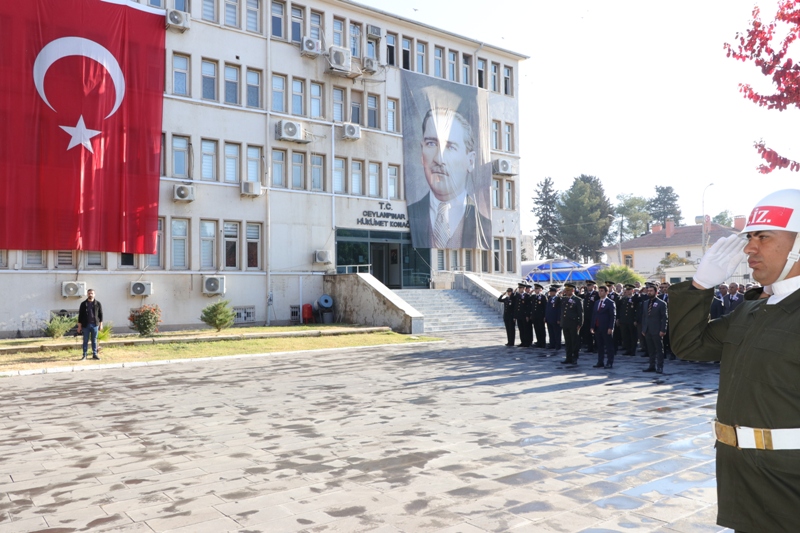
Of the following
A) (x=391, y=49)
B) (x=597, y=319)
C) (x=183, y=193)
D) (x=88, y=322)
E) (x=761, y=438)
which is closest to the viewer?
(x=761, y=438)

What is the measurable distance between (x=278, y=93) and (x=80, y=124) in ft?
28.9

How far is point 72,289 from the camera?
74.2ft

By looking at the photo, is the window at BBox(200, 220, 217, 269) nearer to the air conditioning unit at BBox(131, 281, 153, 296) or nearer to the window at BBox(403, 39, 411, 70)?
the air conditioning unit at BBox(131, 281, 153, 296)

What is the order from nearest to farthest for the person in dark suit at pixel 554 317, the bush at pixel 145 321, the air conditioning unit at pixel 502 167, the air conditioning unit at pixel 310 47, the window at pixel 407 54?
the person in dark suit at pixel 554 317 < the bush at pixel 145 321 < the air conditioning unit at pixel 310 47 < the window at pixel 407 54 < the air conditioning unit at pixel 502 167

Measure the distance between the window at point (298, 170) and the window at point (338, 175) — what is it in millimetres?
1612

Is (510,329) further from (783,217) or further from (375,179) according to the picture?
(783,217)

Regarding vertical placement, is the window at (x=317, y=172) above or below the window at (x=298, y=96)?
below

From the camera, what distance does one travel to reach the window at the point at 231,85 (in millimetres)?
27438

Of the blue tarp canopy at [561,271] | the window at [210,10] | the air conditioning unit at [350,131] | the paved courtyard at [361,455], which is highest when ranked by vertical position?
the window at [210,10]

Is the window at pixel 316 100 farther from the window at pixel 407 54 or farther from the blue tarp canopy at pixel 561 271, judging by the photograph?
the blue tarp canopy at pixel 561 271

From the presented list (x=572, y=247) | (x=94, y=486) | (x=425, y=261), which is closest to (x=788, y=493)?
(x=94, y=486)

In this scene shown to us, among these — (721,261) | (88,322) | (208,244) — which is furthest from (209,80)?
(721,261)

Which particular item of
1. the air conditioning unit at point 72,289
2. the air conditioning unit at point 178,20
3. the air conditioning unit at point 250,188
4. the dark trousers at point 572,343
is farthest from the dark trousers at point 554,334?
the air conditioning unit at point 178,20

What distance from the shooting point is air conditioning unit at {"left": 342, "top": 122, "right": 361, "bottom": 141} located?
3005 cm
